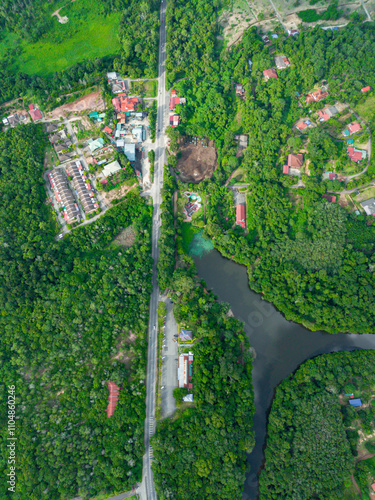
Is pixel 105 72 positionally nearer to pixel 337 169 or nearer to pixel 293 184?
pixel 293 184

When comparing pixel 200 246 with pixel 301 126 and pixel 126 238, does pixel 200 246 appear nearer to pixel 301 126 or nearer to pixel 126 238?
pixel 126 238

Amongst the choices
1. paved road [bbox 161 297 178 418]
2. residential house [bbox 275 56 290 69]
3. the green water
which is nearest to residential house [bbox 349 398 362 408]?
paved road [bbox 161 297 178 418]

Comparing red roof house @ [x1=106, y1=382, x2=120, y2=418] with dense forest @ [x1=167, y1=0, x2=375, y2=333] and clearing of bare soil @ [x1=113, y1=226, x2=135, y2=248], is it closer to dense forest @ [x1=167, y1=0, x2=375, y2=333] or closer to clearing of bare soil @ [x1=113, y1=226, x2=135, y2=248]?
clearing of bare soil @ [x1=113, y1=226, x2=135, y2=248]

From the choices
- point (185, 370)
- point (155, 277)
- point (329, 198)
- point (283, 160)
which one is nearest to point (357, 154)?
point (329, 198)


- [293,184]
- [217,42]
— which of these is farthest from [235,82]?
[293,184]

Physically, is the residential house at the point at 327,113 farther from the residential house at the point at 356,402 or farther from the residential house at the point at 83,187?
the residential house at the point at 356,402

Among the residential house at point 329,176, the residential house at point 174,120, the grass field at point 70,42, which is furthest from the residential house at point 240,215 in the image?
the grass field at point 70,42

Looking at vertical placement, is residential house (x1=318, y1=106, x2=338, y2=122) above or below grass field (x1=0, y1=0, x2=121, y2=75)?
below
